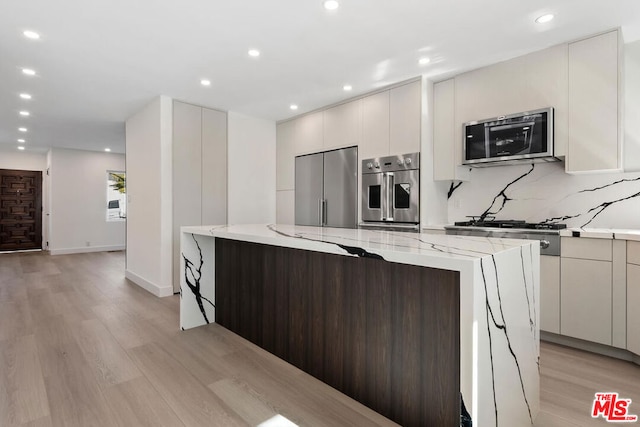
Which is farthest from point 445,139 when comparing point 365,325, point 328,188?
point 365,325

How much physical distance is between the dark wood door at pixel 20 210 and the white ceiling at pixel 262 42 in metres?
5.07

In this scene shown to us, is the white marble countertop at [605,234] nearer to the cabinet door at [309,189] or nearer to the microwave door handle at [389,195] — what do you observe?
the microwave door handle at [389,195]

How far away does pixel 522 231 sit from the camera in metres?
2.73

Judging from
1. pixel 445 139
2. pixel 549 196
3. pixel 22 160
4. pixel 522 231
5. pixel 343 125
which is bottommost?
pixel 522 231

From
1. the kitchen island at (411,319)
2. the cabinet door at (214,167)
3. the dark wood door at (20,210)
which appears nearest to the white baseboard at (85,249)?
the dark wood door at (20,210)

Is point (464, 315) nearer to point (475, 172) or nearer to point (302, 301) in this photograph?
point (302, 301)

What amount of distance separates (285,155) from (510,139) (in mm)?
3125

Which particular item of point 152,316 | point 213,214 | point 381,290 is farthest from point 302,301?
point 213,214

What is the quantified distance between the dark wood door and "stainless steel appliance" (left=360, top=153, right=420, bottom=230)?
28.8 feet

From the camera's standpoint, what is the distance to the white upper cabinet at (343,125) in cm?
410

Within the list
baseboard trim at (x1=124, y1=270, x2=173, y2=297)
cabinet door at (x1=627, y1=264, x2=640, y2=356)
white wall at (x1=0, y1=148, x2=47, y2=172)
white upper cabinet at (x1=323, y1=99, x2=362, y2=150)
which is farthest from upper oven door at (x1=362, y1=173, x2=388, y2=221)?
white wall at (x1=0, y1=148, x2=47, y2=172)

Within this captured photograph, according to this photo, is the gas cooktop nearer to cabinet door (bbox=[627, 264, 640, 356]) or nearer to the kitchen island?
cabinet door (bbox=[627, 264, 640, 356])

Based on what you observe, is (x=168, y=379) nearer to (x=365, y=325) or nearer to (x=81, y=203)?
(x=365, y=325)

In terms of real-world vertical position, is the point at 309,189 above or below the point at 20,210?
above
